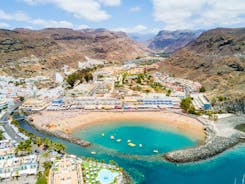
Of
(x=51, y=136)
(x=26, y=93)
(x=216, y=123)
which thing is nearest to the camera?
(x=51, y=136)

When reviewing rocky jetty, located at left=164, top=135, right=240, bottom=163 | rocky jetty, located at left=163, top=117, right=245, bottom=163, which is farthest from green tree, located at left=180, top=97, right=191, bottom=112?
rocky jetty, located at left=164, top=135, right=240, bottom=163

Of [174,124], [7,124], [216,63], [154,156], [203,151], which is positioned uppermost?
[216,63]

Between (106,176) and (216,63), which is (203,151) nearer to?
(106,176)

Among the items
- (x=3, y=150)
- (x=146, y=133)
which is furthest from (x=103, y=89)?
(x=3, y=150)

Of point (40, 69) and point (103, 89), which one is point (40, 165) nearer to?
point (103, 89)

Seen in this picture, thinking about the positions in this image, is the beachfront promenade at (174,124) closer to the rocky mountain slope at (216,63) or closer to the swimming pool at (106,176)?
the swimming pool at (106,176)

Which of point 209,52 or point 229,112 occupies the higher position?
point 209,52

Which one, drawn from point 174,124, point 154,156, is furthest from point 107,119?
point 154,156
